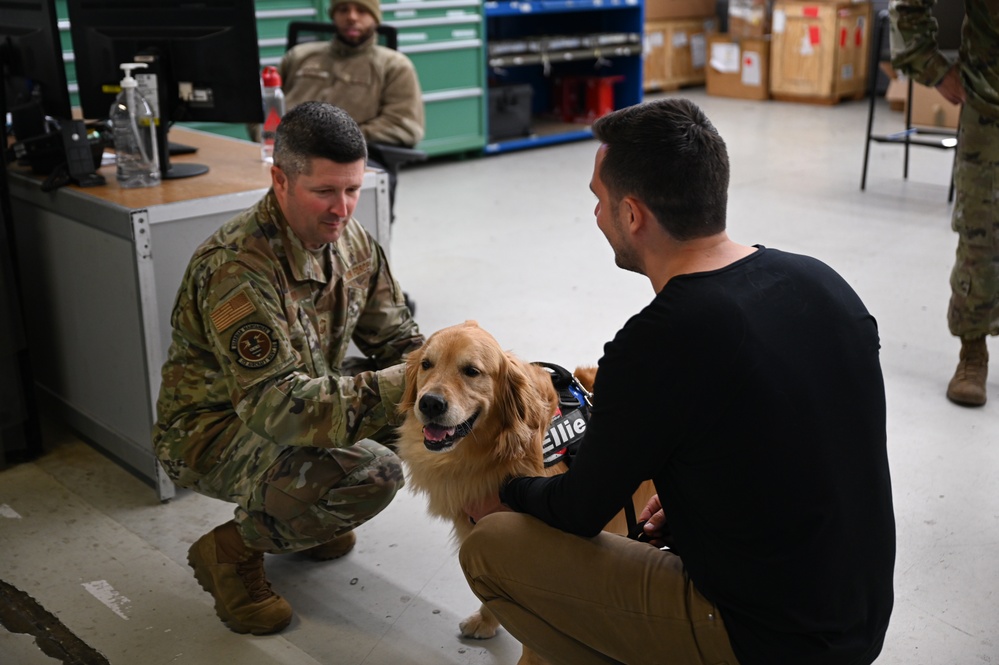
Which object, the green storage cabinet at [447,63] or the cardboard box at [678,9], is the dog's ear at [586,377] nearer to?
the green storage cabinet at [447,63]

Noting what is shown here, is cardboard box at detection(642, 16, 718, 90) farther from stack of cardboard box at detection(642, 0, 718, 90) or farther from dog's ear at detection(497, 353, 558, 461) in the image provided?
dog's ear at detection(497, 353, 558, 461)

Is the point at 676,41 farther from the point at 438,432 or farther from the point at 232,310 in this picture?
the point at 438,432

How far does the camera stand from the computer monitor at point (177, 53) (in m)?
3.04

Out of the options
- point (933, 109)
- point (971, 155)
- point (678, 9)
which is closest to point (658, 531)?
point (971, 155)

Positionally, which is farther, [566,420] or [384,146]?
[384,146]

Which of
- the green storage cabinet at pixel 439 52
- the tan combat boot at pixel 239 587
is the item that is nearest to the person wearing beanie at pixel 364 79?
the green storage cabinet at pixel 439 52

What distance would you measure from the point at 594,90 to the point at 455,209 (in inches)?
120

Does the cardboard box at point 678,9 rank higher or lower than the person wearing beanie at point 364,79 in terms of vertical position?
higher

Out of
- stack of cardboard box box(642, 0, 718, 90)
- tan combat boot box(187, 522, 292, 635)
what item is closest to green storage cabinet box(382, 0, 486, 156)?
stack of cardboard box box(642, 0, 718, 90)

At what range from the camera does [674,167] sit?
1460 mm

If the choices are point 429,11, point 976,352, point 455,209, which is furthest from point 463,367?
point 429,11

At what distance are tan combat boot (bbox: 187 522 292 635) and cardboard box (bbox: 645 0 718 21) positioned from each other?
898cm

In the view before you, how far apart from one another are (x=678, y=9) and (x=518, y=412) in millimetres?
9317

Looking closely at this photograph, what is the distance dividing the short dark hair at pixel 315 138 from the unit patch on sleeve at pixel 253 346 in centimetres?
34
